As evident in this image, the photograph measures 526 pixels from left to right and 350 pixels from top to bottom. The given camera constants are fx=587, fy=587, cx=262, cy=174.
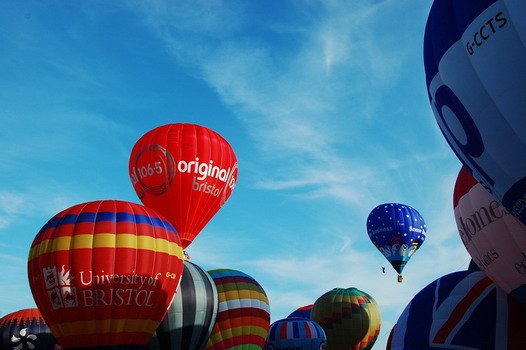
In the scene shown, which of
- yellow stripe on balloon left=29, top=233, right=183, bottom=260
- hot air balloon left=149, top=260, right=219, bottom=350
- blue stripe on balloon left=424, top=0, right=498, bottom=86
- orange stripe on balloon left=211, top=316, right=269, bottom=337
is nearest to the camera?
blue stripe on balloon left=424, top=0, right=498, bottom=86

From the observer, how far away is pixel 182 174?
1898 cm

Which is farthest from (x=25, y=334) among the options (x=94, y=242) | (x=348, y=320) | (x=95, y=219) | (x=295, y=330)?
(x=348, y=320)

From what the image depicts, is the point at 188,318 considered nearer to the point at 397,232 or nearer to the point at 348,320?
the point at 348,320

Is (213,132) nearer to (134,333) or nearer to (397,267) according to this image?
(134,333)

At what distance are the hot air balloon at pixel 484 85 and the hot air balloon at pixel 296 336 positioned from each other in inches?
591

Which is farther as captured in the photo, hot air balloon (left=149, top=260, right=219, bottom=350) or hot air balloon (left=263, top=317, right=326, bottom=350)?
hot air balloon (left=263, top=317, right=326, bottom=350)

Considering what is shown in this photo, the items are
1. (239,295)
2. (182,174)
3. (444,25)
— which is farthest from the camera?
(239,295)

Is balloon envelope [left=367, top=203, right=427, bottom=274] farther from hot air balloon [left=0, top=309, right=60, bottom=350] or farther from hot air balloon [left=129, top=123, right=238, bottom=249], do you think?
hot air balloon [left=0, top=309, right=60, bottom=350]

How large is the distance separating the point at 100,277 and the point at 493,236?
8.22m

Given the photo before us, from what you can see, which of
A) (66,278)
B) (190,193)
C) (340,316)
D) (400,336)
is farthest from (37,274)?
(340,316)

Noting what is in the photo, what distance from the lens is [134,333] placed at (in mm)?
13438

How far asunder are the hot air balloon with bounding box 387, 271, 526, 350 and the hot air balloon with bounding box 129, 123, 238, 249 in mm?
9701

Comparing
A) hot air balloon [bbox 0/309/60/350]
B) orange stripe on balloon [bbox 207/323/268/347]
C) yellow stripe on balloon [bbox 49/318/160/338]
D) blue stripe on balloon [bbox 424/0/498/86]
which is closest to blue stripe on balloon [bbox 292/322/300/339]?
orange stripe on balloon [bbox 207/323/268/347]

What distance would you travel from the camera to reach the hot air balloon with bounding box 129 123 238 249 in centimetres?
1906
